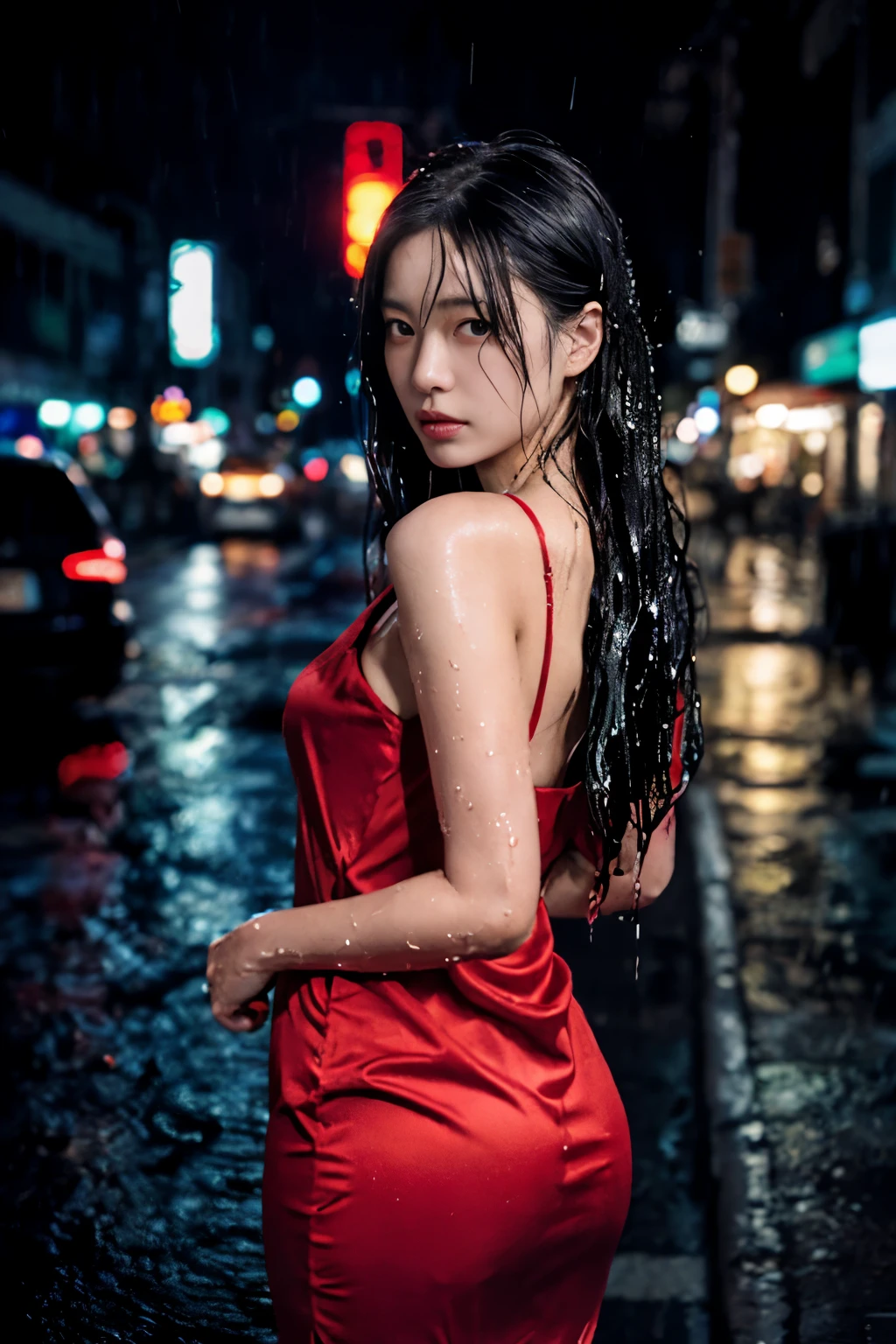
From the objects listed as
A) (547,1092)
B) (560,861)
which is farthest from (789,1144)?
(547,1092)

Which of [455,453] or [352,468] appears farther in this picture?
[352,468]

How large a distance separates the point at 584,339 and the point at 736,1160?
9.70 feet

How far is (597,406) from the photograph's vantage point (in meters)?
1.65

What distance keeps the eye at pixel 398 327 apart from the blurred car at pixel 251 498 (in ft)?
99.5

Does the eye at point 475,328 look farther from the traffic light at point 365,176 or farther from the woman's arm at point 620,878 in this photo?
the traffic light at point 365,176

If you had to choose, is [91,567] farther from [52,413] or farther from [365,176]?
[52,413]

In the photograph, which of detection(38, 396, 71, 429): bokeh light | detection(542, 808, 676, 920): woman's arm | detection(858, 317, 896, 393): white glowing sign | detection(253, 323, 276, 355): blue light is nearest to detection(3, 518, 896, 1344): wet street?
detection(542, 808, 676, 920): woman's arm

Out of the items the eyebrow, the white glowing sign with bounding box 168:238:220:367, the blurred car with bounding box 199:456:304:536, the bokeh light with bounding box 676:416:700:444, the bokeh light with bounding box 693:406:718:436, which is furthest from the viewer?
the white glowing sign with bounding box 168:238:220:367

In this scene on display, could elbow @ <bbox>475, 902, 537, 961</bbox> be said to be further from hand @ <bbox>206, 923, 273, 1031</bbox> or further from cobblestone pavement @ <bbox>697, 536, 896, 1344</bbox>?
cobblestone pavement @ <bbox>697, 536, 896, 1344</bbox>

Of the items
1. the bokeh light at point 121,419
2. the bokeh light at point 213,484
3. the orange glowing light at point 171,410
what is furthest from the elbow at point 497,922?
the orange glowing light at point 171,410

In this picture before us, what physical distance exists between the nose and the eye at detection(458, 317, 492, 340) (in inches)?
1.1

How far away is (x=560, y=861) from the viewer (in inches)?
76.2

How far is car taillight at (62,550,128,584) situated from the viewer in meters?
9.90

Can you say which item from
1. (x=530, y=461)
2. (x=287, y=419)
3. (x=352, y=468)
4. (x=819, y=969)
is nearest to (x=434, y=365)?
(x=530, y=461)
